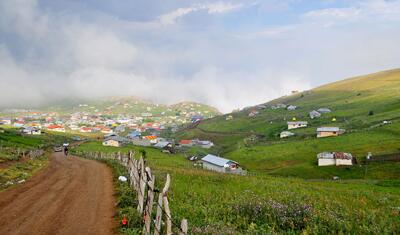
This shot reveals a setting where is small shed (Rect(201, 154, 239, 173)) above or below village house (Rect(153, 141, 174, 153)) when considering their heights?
below

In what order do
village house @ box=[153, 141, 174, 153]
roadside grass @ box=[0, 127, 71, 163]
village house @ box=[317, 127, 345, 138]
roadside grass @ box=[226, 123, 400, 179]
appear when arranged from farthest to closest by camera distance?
village house @ box=[153, 141, 174, 153], village house @ box=[317, 127, 345, 138], roadside grass @ box=[226, 123, 400, 179], roadside grass @ box=[0, 127, 71, 163]

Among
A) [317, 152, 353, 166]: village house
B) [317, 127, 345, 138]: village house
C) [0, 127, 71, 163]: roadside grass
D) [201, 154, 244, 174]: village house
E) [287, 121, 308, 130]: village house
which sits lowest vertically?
[201, 154, 244, 174]: village house

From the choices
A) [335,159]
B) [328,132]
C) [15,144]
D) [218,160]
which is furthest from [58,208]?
[328,132]

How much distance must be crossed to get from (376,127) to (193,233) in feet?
376

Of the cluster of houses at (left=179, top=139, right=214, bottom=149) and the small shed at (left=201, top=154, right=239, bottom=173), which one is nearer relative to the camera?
the small shed at (left=201, top=154, right=239, bottom=173)

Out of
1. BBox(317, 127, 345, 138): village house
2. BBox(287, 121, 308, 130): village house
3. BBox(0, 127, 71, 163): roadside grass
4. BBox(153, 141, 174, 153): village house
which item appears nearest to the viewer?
BBox(0, 127, 71, 163): roadside grass

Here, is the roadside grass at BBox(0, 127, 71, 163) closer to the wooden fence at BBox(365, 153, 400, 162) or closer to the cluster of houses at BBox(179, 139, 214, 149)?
the cluster of houses at BBox(179, 139, 214, 149)

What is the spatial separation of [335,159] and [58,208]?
7783cm

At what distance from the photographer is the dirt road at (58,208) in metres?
14.8

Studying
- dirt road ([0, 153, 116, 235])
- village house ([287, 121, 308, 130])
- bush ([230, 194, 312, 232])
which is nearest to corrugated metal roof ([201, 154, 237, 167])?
village house ([287, 121, 308, 130])

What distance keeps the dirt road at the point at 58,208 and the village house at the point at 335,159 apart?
69.3 metres

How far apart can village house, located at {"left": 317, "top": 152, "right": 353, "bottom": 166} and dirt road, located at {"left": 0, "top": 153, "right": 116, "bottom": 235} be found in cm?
6929

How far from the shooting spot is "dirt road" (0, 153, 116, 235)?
1484cm

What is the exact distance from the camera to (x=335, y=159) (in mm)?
84562
